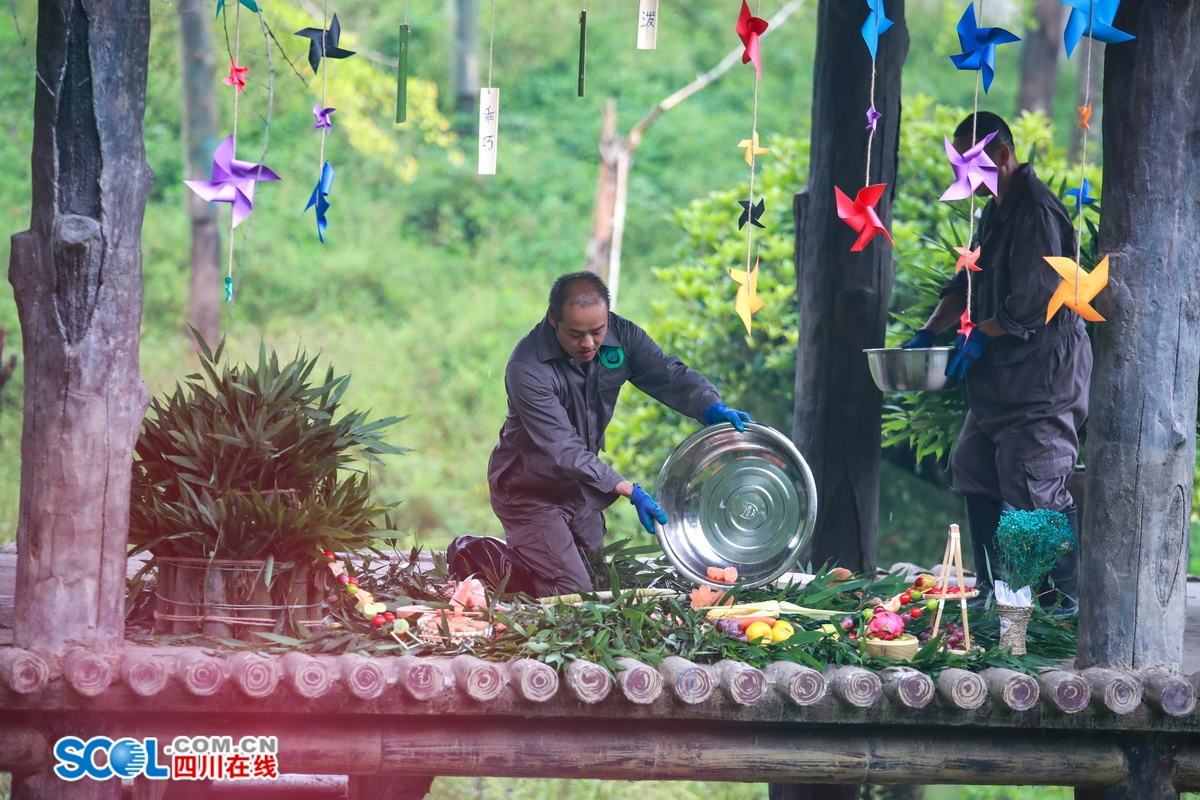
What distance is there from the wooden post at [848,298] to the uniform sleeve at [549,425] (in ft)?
4.75

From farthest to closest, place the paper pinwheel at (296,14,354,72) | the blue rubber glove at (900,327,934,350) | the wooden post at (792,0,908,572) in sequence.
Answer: the wooden post at (792,0,908,572) → the blue rubber glove at (900,327,934,350) → the paper pinwheel at (296,14,354,72)

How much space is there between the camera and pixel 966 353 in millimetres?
4645

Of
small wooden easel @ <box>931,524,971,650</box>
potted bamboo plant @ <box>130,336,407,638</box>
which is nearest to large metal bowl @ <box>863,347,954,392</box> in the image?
small wooden easel @ <box>931,524,971,650</box>

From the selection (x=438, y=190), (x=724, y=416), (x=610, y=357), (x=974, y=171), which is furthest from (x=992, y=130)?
(x=438, y=190)

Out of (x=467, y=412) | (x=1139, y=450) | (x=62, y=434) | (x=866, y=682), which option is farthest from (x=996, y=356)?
(x=467, y=412)

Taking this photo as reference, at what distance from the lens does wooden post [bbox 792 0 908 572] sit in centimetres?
539

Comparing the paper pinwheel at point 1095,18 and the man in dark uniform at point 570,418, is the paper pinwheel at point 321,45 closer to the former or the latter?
the man in dark uniform at point 570,418

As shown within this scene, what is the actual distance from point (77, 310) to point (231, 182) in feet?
2.36

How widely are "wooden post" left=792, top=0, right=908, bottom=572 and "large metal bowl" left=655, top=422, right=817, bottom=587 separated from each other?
0.92m

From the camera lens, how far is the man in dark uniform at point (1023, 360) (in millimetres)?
4504

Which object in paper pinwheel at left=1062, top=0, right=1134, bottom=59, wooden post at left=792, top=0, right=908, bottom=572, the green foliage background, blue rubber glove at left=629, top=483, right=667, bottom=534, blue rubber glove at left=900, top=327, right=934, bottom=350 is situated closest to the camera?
paper pinwheel at left=1062, top=0, right=1134, bottom=59

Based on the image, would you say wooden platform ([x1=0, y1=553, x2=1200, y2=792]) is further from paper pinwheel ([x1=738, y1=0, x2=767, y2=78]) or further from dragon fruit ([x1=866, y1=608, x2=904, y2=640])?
paper pinwheel ([x1=738, y1=0, x2=767, y2=78])

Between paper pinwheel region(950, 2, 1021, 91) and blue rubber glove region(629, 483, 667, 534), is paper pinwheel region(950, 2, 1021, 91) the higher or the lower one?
the higher one

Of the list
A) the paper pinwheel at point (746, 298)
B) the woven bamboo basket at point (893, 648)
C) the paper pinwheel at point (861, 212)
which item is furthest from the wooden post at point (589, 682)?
the paper pinwheel at point (861, 212)
